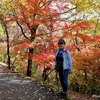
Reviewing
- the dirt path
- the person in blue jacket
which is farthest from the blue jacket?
the dirt path

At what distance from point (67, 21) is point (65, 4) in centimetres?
99

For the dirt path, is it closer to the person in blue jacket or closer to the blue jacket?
the person in blue jacket

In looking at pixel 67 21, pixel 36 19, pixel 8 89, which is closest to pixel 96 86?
pixel 67 21

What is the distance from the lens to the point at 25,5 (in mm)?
11727

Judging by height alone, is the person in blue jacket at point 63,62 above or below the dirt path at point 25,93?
above

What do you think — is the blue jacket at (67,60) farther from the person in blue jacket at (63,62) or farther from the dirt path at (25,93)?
the dirt path at (25,93)

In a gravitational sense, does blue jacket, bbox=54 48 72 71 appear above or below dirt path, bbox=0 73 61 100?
above

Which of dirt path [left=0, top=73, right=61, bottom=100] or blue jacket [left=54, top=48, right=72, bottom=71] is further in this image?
dirt path [left=0, top=73, right=61, bottom=100]

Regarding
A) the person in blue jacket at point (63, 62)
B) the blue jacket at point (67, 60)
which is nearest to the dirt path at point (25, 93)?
the person in blue jacket at point (63, 62)

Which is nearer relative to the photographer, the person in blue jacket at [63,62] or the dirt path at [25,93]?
the person in blue jacket at [63,62]

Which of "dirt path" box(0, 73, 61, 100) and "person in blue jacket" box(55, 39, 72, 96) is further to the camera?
"dirt path" box(0, 73, 61, 100)

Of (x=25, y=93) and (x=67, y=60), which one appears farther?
(x=25, y=93)

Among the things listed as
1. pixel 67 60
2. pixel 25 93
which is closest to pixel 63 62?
pixel 67 60

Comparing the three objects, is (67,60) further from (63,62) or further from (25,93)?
(25,93)
